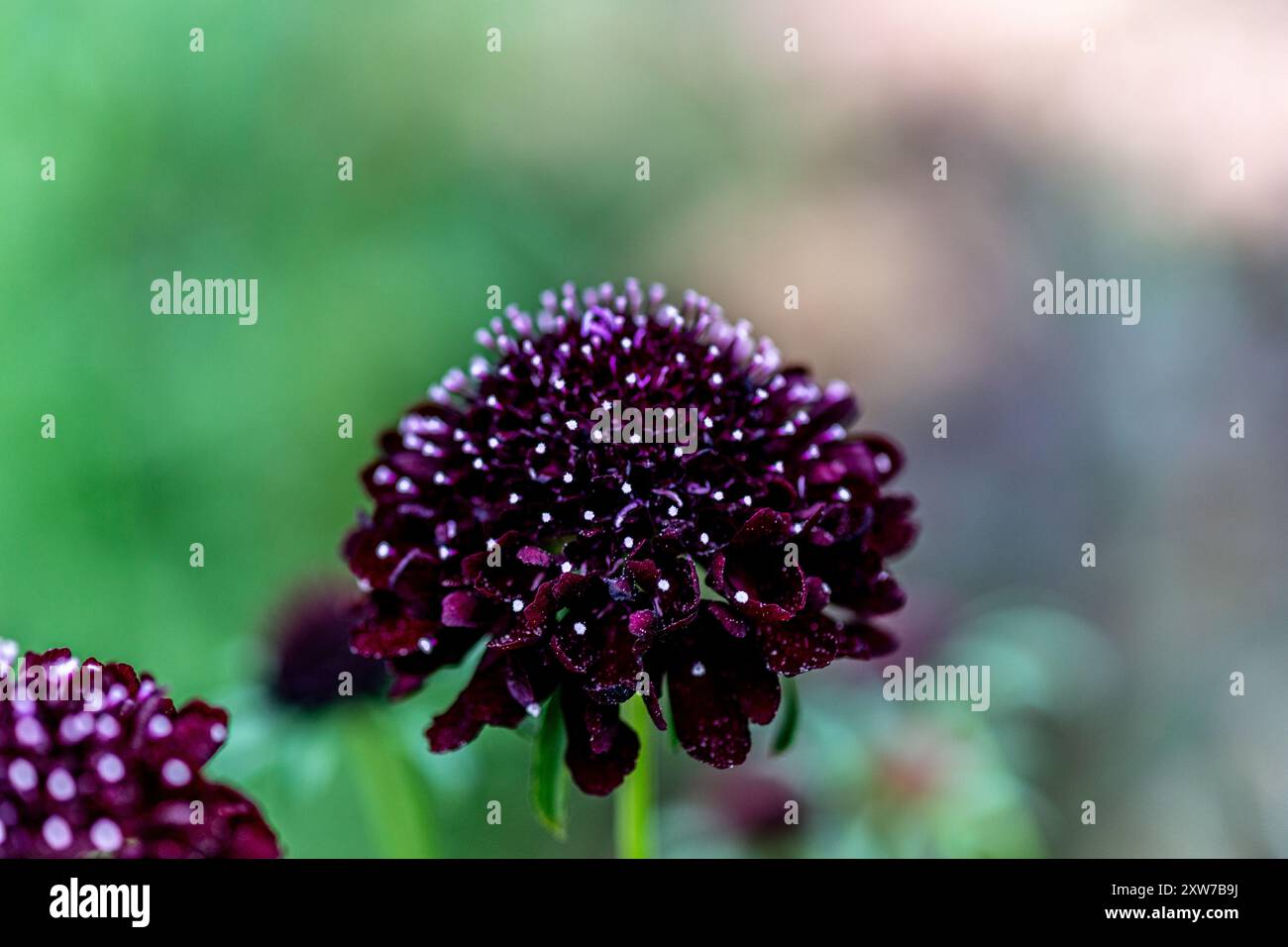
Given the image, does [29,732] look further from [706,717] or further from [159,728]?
[706,717]

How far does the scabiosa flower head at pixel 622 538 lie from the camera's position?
1339 mm

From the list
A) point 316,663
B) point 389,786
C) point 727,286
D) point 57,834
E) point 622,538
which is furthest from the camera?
point 727,286

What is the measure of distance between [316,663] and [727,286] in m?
2.72

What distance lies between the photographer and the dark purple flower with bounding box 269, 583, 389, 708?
7.32 ft

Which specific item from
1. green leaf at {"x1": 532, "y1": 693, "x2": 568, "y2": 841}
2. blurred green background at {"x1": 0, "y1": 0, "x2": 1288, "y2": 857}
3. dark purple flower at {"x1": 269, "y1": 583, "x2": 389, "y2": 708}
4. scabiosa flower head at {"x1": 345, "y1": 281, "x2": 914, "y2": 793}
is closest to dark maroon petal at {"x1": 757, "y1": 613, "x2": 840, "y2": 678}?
scabiosa flower head at {"x1": 345, "y1": 281, "x2": 914, "y2": 793}

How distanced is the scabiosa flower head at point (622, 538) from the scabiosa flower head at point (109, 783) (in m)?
0.34

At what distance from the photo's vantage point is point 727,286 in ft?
15.2

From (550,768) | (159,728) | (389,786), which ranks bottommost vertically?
(389,786)

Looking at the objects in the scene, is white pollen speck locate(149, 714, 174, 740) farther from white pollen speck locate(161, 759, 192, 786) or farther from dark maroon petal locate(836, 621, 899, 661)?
dark maroon petal locate(836, 621, 899, 661)

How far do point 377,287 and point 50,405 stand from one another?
3.54 feet

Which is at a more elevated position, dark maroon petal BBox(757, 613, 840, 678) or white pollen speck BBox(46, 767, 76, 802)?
dark maroon petal BBox(757, 613, 840, 678)

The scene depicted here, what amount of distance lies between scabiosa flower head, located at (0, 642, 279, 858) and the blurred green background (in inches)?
73.3

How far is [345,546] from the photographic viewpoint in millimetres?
1619

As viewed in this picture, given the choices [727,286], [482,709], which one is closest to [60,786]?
[482,709]
